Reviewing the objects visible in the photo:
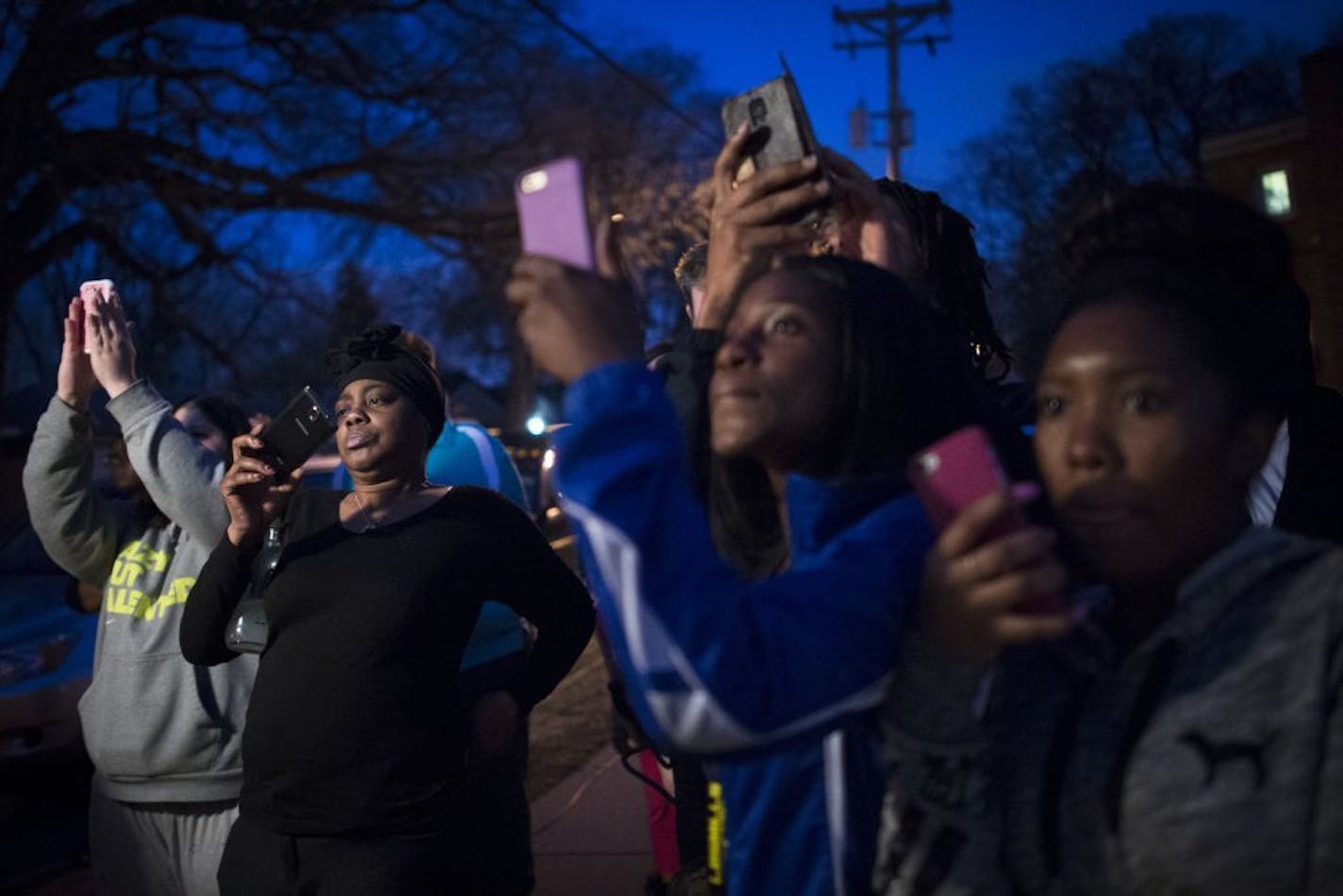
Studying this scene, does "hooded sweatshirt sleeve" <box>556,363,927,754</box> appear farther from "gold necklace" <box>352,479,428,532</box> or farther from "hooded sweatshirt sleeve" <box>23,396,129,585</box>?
"hooded sweatshirt sleeve" <box>23,396,129,585</box>

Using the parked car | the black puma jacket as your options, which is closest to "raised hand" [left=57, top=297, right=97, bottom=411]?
the black puma jacket

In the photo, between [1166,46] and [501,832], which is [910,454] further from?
[1166,46]

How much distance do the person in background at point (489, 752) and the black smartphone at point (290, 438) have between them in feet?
1.79

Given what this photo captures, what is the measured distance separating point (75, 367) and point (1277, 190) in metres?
25.5

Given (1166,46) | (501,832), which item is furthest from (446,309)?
(501,832)

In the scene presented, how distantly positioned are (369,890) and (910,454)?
1.75 meters

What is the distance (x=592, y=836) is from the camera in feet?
16.6

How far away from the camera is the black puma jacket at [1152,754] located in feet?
3.55

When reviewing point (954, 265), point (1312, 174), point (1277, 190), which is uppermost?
point (1277, 190)

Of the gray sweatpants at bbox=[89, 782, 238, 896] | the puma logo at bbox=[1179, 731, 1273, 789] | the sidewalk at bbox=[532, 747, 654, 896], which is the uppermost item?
the puma logo at bbox=[1179, 731, 1273, 789]

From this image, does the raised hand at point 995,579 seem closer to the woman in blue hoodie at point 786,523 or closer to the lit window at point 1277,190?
the woman in blue hoodie at point 786,523

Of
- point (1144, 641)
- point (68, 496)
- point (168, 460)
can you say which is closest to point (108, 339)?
point (168, 460)

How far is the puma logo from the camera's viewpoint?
3.59 feet

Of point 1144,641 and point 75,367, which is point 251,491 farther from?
point 1144,641
